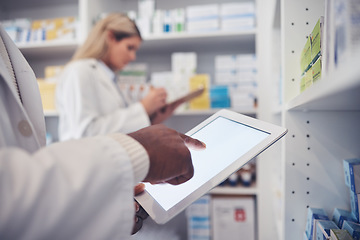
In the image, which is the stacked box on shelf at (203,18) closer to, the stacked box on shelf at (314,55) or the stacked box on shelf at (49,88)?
the stacked box on shelf at (49,88)

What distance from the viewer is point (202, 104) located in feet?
6.36

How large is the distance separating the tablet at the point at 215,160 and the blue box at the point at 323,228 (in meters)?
0.22

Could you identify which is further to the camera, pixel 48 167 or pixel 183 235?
pixel 183 235

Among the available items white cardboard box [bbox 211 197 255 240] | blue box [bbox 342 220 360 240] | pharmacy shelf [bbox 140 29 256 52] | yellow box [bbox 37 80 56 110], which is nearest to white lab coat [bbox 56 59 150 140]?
yellow box [bbox 37 80 56 110]

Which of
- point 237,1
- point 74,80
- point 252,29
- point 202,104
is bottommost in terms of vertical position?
point 202,104

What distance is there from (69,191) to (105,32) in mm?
1473

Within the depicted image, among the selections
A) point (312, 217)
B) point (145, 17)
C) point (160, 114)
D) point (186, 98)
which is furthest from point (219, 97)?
point (312, 217)

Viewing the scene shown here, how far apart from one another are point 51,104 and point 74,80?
2.19ft

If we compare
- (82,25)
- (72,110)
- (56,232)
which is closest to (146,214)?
(56,232)

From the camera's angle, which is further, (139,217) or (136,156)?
(139,217)

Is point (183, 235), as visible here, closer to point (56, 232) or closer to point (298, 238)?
point (298, 238)

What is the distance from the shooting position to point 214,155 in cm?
70

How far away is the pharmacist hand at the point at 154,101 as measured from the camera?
1697 millimetres

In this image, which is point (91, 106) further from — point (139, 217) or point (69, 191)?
point (69, 191)
